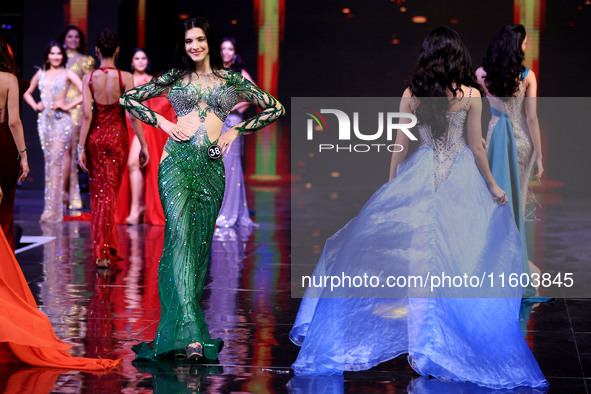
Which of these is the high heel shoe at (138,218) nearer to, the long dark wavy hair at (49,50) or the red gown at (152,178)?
the red gown at (152,178)

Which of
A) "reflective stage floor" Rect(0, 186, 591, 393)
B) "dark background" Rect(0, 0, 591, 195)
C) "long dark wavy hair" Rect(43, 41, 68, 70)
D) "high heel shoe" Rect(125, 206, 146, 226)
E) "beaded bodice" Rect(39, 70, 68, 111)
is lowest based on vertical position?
"reflective stage floor" Rect(0, 186, 591, 393)

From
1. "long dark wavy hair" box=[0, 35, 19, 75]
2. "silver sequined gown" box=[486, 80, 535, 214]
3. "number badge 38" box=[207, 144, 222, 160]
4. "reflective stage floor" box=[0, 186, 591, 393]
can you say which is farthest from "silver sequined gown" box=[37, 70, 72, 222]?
"number badge 38" box=[207, 144, 222, 160]

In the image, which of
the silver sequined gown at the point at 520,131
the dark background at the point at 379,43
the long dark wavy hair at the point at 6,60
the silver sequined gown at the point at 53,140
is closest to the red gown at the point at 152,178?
the silver sequined gown at the point at 53,140

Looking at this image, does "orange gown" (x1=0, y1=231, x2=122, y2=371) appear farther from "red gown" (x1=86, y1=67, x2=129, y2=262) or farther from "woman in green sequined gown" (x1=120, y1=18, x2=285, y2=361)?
"red gown" (x1=86, y1=67, x2=129, y2=262)

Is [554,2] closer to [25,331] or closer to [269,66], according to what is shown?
[269,66]

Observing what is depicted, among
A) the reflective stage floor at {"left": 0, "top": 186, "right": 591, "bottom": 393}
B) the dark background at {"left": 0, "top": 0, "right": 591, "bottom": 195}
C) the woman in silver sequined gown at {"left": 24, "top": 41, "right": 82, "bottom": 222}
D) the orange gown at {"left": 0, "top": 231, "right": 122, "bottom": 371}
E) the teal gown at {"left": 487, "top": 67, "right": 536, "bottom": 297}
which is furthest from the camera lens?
the dark background at {"left": 0, "top": 0, "right": 591, "bottom": 195}

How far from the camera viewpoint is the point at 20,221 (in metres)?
10.0

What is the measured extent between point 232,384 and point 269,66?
13196 mm

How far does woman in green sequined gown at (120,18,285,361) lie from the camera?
4.26m

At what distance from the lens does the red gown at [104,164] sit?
7086mm

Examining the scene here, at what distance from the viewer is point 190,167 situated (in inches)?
169

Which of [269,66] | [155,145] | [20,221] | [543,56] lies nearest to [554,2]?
[543,56]

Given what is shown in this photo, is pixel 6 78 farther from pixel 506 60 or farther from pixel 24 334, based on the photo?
pixel 506 60

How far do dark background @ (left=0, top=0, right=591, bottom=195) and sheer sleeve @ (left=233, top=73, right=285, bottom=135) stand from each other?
11695mm
